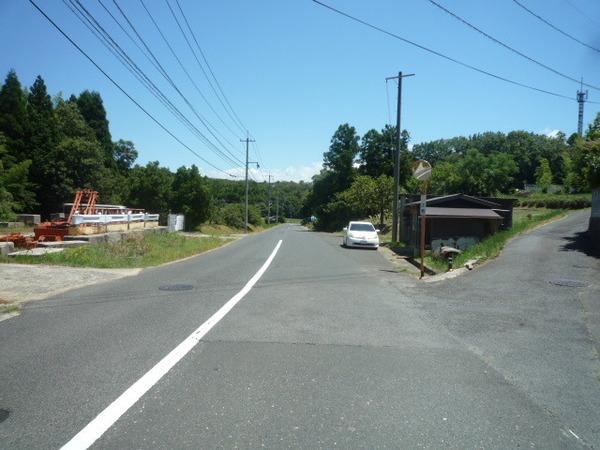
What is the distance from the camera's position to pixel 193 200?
50.1 metres

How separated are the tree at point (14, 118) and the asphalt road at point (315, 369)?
4357 centimetres

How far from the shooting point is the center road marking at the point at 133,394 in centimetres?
395

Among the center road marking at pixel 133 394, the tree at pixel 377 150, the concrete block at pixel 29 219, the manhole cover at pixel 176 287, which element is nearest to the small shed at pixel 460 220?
the manhole cover at pixel 176 287

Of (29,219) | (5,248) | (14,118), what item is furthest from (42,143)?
(5,248)

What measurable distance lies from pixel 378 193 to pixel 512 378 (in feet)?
160

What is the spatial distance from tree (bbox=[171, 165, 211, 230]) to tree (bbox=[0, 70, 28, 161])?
47.5 ft

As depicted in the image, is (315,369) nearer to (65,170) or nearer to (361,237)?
(361,237)

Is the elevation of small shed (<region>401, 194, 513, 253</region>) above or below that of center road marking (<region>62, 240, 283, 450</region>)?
above

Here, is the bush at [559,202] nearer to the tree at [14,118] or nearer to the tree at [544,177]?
the tree at [544,177]

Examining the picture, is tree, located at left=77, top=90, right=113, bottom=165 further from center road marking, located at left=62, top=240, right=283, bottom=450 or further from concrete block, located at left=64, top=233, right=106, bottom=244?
center road marking, located at left=62, top=240, right=283, bottom=450

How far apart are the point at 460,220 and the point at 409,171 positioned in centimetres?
5266

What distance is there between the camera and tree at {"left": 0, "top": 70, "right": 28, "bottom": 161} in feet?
156

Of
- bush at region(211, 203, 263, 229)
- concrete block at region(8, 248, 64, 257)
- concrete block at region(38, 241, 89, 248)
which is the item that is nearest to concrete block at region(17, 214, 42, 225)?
concrete block at region(38, 241, 89, 248)

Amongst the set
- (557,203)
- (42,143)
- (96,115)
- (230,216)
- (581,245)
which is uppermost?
(96,115)
